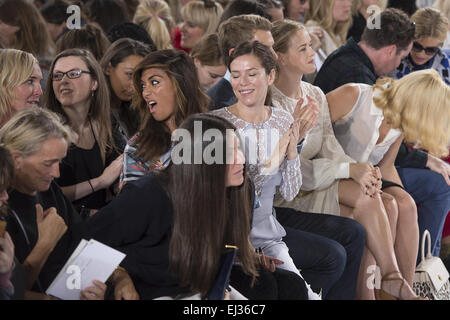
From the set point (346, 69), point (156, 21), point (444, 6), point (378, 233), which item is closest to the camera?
point (378, 233)

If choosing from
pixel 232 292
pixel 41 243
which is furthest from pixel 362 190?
pixel 41 243

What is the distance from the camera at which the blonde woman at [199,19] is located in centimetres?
516

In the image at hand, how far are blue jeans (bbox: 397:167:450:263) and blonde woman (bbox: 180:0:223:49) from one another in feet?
6.36

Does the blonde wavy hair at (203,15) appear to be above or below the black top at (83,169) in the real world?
above

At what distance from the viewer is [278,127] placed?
→ 309 cm

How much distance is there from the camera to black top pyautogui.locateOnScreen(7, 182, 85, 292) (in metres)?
2.32

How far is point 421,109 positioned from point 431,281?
0.85m

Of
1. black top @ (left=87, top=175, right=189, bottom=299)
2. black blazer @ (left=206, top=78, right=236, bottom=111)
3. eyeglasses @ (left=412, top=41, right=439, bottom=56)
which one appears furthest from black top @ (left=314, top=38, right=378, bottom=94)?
black top @ (left=87, top=175, right=189, bottom=299)

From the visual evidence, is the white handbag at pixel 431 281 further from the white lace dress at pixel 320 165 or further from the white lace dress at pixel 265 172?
the white lace dress at pixel 265 172

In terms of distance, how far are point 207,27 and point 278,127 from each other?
2281mm

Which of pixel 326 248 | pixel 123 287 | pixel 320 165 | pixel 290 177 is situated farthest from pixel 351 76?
pixel 123 287

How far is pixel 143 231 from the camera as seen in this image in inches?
94.4

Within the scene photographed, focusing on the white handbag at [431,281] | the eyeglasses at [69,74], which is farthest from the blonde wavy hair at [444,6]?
the eyeglasses at [69,74]

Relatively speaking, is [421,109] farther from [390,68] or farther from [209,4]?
[209,4]
